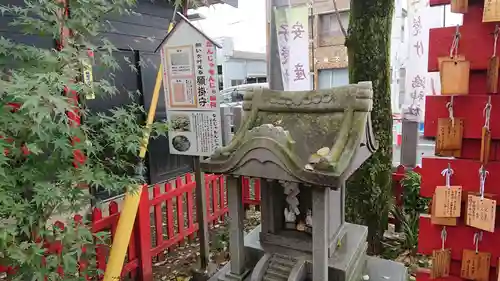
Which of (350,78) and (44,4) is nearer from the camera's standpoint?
Result: (44,4)

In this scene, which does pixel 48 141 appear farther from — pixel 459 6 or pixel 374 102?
pixel 374 102

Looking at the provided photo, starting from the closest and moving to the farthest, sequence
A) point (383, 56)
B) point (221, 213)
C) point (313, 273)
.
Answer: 1. point (313, 273)
2. point (383, 56)
3. point (221, 213)

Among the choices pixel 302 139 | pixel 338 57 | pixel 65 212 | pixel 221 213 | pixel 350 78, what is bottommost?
pixel 221 213

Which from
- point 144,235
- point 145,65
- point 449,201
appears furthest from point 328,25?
point 449,201

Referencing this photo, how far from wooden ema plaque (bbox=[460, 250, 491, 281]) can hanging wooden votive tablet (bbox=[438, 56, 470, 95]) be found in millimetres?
1286

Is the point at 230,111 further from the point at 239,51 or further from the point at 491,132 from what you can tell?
the point at 239,51

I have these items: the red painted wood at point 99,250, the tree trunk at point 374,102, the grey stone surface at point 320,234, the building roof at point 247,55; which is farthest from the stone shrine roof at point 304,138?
the building roof at point 247,55

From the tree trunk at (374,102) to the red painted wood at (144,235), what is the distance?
2822 mm

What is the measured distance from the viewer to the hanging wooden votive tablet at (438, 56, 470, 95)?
244cm

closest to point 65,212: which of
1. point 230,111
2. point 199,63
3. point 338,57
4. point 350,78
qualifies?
point 199,63

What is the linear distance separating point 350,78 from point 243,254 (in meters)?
3.16

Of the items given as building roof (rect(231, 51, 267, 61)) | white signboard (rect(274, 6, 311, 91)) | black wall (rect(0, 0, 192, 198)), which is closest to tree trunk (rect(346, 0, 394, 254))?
white signboard (rect(274, 6, 311, 91))

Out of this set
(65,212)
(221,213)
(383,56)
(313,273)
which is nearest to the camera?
(313,273)

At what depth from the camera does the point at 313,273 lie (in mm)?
2527
